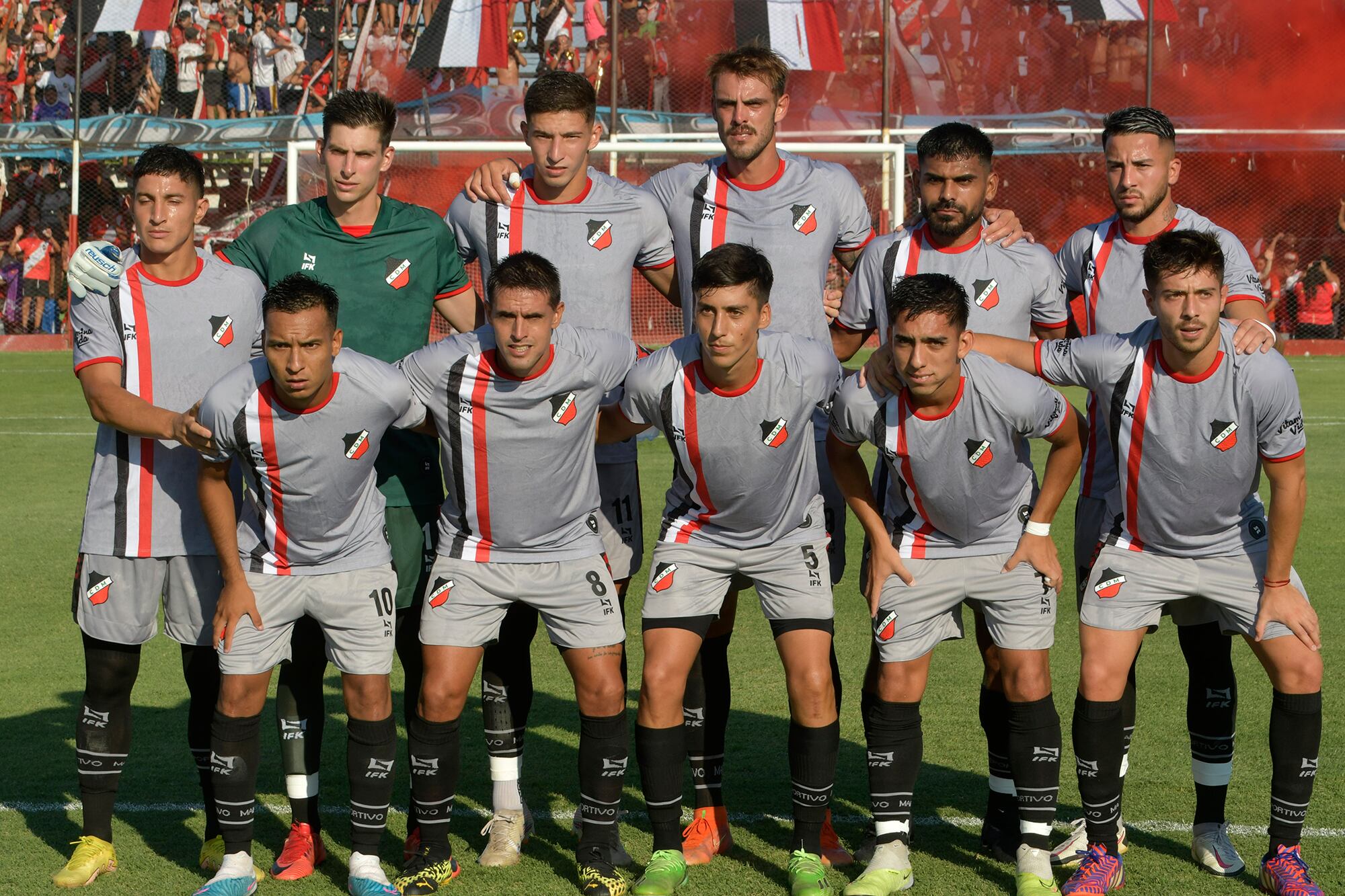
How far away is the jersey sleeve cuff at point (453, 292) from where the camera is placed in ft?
17.7

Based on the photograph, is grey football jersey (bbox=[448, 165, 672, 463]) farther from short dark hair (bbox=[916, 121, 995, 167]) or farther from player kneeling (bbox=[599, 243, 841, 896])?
short dark hair (bbox=[916, 121, 995, 167])

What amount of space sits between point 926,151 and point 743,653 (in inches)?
129

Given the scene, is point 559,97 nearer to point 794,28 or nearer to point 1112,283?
point 1112,283

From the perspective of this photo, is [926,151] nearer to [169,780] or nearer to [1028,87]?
[169,780]

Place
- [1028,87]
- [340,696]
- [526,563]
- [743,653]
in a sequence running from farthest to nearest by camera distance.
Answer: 1. [1028,87]
2. [743,653]
3. [340,696]
4. [526,563]

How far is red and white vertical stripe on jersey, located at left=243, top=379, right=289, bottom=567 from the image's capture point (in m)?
4.52

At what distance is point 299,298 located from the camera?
4.51m

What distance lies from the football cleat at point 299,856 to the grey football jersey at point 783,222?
7.20 feet

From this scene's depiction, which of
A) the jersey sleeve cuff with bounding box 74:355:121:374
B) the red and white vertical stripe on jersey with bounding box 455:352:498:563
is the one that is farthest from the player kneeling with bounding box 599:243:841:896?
the jersey sleeve cuff with bounding box 74:355:121:374

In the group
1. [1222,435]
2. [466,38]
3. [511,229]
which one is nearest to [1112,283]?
[1222,435]

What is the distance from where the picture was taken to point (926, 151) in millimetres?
4961

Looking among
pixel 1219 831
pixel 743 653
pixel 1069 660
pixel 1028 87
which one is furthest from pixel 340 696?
pixel 1028 87

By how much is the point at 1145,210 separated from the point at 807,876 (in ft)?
8.15

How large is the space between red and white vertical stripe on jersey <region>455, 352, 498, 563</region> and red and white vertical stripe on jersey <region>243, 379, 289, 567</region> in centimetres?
58
